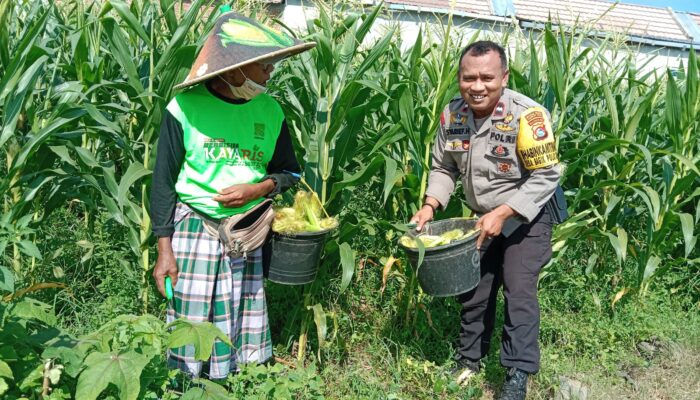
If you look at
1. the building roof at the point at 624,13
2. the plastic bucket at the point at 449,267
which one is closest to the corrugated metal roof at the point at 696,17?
the building roof at the point at 624,13

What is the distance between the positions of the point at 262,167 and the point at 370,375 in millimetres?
1295

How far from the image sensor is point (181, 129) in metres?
2.62

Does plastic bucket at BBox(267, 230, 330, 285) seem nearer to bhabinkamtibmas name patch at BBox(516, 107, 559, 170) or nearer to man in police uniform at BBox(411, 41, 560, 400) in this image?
man in police uniform at BBox(411, 41, 560, 400)

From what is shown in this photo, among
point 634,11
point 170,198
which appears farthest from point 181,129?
point 634,11

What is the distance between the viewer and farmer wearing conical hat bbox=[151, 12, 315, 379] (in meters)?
2.61

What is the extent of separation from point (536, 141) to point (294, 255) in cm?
119

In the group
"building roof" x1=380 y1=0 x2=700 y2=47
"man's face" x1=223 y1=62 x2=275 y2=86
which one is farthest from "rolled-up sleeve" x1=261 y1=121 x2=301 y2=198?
"building roof" x1=380 y1=0 x2=700 y2=47

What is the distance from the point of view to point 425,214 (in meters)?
3.13

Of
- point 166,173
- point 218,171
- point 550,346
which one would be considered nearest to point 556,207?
point 550,346

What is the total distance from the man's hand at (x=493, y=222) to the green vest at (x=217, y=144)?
3.30 feet

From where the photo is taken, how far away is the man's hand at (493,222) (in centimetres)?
287

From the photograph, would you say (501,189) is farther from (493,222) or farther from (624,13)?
(624,13)

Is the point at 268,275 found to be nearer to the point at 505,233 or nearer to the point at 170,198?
the point at 170,198

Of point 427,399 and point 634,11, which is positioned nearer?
point 427,399
